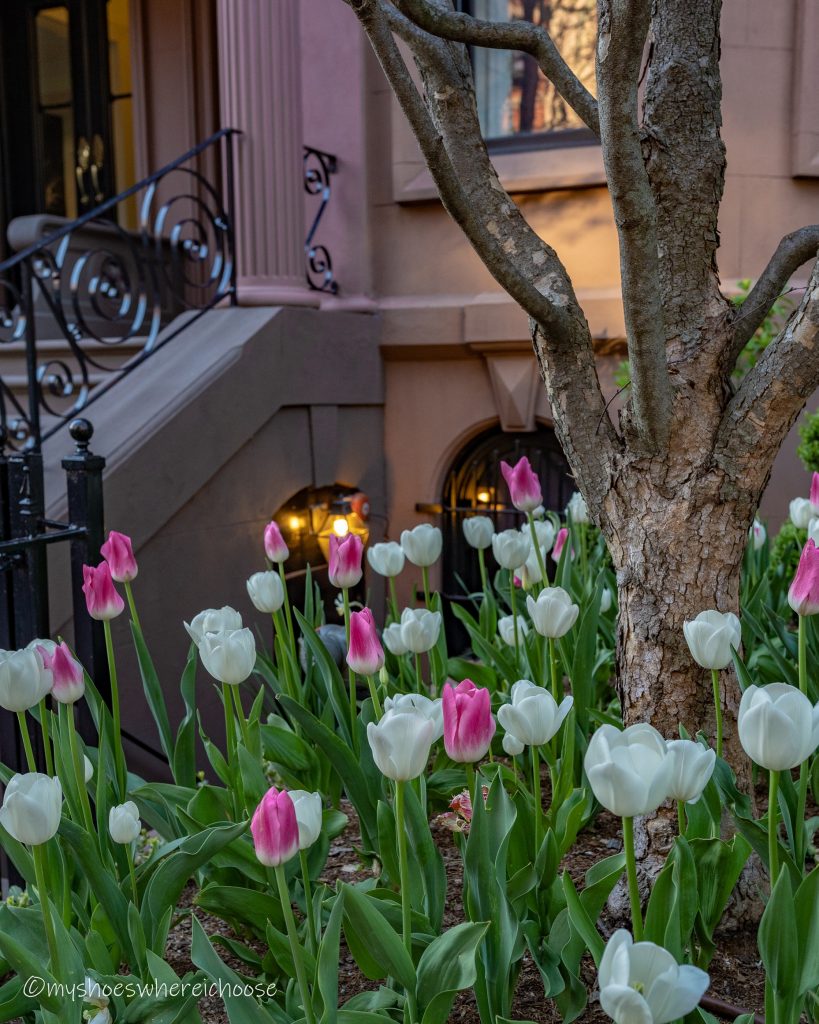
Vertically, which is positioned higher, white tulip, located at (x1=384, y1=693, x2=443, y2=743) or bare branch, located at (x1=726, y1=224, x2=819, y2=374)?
bare branch, located at (x1=726, y1=224, x2=819, y2=374)

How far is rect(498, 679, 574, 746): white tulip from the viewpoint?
154 cm

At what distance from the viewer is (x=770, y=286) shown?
2.10 meters

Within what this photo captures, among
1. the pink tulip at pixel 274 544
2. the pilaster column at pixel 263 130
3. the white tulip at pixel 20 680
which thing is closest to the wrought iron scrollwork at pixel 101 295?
the pilaster column at pixel 263 130

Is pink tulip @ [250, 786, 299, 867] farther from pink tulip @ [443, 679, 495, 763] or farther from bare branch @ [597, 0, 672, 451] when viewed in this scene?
bare branch @ [597, 0, 672, 451]

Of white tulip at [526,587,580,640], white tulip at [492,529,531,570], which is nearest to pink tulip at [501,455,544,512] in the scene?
white tulip at [492,529,531,570]

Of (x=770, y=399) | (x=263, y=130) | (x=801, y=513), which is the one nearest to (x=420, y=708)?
(x=770, y=399)

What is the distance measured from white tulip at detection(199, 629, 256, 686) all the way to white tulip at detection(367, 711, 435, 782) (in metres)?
0.56

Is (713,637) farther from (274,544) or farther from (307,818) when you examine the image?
(274,544)

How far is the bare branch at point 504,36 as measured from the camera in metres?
1.69

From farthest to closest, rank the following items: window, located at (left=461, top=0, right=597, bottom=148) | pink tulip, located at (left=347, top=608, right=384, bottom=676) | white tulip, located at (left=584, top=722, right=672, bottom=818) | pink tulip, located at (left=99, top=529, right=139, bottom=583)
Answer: window, located at (left=461, top=0, right=597, bottom=148), pink tulip, located at (left=99, top=529, right=139, bottom=583), pink tulip, located at (left=347, top=608, right=384, bottom=676), white tulip, located at (left=584, top=722, right=672, bottom=818)

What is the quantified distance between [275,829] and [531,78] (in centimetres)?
584

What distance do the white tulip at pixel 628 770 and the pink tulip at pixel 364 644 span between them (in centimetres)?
62

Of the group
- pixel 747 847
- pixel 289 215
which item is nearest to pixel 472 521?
pixel 747 847

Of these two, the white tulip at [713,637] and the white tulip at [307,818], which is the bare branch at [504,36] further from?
the white tulip at [307,818]
